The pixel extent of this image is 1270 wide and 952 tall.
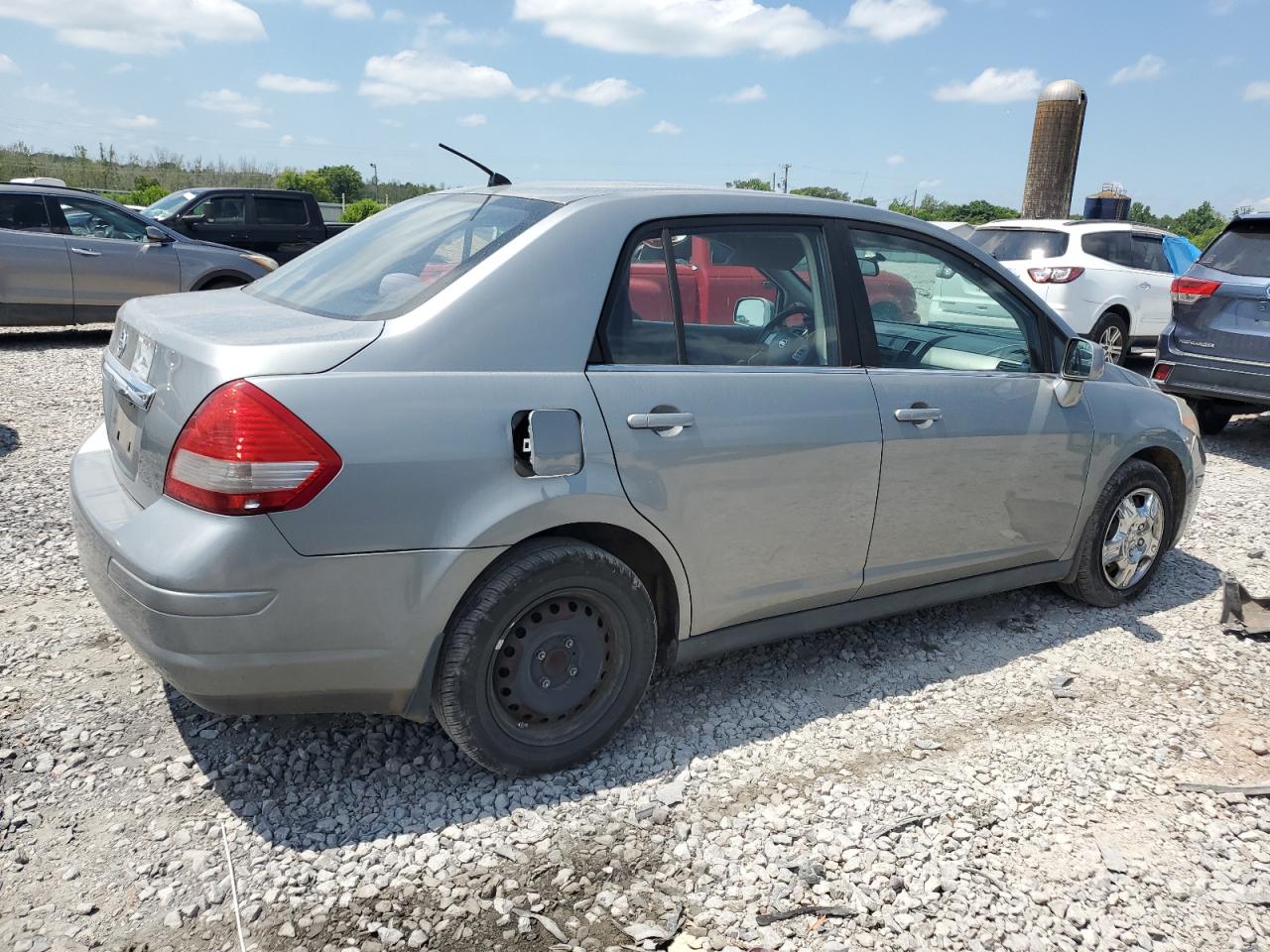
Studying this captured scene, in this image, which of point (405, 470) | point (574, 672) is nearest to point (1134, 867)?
point (574, 672)

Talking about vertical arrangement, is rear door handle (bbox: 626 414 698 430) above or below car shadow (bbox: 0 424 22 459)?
above

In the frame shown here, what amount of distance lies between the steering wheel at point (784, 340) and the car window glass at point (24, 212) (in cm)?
992

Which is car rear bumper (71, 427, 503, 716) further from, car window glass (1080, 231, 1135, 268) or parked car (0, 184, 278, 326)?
car window glass (1080, 231, 1135, 268)

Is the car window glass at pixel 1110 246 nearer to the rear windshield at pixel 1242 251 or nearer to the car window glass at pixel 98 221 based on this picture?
the rear windshield at pixel 1242 251

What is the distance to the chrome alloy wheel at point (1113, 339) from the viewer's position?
36.9 ft

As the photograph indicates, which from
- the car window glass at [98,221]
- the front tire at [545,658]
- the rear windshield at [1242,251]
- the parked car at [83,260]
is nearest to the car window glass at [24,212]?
the parked car at [83,260]

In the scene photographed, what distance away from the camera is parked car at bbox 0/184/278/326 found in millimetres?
10180

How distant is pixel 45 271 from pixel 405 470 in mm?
9735

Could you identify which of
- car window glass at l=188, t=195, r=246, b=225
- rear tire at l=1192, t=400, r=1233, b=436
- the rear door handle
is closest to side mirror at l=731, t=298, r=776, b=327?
the rear door handle

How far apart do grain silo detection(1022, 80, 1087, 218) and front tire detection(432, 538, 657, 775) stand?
47.7ft

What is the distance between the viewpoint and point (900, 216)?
379 centimetres

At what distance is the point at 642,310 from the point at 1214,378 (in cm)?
639

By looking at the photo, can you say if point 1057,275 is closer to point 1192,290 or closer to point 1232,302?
point 1192,290

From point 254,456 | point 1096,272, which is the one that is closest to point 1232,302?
point 1096,272
